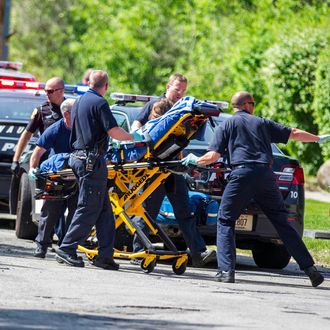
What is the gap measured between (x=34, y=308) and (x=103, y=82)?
3536 millimetres

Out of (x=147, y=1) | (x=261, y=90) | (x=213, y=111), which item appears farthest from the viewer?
(x=147, y=1)

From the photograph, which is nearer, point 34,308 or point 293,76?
point 34,308

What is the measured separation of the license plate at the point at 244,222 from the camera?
40.7 feet

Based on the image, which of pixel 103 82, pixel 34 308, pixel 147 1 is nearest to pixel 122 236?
pixel 103 82

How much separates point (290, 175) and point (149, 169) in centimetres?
198

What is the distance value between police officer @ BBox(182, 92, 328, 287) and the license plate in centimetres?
114

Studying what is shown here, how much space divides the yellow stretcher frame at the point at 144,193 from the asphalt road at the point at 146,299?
164 mm

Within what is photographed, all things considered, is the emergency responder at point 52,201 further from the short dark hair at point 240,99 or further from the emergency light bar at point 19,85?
the emergency light bar at point 19,85

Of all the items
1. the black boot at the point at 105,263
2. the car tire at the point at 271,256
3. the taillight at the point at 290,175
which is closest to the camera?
the black boot at the point at 105,263

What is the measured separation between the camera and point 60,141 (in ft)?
40.7

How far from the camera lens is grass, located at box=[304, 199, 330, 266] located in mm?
14529

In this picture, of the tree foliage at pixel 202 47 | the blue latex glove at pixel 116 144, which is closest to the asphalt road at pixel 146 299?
the blue latex glove at pixel 116 144

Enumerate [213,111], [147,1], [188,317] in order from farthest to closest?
1. [147,1]
2. [213,111]
3. [188,317]

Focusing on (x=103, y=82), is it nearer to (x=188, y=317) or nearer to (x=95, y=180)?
(x=95, y=180)
